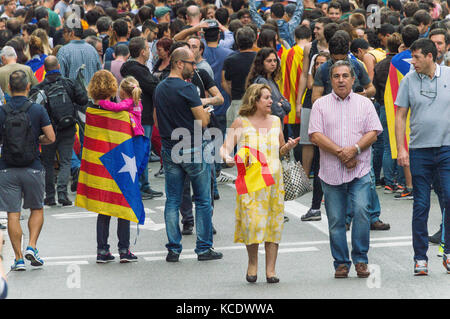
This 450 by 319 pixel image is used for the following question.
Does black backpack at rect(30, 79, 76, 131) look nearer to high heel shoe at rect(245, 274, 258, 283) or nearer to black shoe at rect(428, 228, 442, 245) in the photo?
high heel shoe at rect(245, 274, 258, 283)

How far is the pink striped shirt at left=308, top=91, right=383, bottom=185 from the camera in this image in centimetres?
840

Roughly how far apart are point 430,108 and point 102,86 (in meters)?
3.32

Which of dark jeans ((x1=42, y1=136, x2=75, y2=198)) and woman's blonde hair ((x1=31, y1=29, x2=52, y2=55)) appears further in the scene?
woman's blonde hair ((x1=31, y1=29, x2=52, y2=55))

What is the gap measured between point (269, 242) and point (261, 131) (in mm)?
1004

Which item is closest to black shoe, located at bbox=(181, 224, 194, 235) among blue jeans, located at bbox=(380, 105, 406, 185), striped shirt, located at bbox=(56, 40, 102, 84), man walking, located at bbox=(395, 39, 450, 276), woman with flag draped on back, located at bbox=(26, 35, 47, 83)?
man walking, located at bbox=(395, 39, 450, 276)

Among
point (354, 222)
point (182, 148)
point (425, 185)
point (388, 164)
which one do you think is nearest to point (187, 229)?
point (182, 148)

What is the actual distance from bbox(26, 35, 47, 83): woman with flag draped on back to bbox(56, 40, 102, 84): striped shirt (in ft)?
1.61

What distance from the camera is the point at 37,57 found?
1504 cm

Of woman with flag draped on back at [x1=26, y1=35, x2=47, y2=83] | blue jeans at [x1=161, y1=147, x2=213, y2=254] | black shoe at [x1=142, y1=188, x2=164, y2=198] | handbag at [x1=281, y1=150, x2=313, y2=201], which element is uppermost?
woman with flag draped on back at [x1=26, y1=35, x2=47, y2=83]

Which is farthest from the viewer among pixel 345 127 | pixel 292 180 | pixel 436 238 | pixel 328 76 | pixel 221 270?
pixel 328 76

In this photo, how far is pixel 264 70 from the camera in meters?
10.6

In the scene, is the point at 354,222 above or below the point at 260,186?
below

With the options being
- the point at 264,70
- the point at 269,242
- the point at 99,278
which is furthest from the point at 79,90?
the point at 269,242

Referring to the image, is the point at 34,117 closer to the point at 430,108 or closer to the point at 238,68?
the point at 238,68
